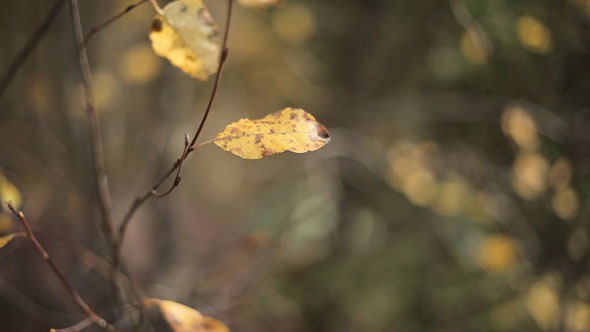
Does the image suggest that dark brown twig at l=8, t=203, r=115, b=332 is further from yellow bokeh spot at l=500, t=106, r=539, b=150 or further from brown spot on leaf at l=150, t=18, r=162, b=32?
yellow bokeh spot at l=500, t=106, r=539, b=150

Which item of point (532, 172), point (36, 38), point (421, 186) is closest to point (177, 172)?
point (36, 38)

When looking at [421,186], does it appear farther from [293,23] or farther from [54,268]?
[54,268]

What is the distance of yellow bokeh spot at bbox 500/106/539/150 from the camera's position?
84 centimetres

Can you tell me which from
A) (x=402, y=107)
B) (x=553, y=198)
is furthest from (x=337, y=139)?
(x=553, y=198)

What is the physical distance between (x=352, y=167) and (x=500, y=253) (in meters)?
0.64

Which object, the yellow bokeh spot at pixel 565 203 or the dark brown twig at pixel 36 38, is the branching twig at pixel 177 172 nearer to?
the dark brown twig at pixel 36 38

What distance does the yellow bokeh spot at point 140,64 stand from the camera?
108 centimetres

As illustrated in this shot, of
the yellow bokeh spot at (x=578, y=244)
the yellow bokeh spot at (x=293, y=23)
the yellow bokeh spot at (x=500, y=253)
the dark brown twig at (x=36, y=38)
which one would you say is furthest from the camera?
the yellow bokeh spot at (x=293, y=23)

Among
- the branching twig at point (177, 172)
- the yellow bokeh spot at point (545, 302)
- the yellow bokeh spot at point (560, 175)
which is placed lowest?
the yellow bokeh spot at point (545, 302)

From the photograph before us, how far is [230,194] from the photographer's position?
2779mm

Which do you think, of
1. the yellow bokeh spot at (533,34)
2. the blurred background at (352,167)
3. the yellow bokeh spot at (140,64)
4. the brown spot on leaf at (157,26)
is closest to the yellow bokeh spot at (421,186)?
the blurred background at (352,167)

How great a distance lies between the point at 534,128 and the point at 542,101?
11cm

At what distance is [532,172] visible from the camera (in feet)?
2.73

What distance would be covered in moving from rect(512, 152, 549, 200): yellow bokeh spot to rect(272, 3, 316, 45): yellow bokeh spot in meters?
0.80
